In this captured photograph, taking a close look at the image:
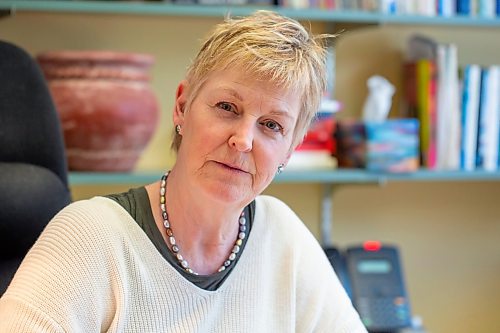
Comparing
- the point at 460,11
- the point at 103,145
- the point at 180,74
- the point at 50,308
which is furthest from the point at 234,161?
the point at 460,11

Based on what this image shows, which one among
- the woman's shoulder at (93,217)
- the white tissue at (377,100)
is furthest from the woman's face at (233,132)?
the white tissue at (377,100)

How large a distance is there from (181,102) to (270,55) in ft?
0.58

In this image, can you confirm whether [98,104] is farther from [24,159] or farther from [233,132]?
[233,132]

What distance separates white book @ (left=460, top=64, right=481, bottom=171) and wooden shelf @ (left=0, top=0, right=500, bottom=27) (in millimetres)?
152

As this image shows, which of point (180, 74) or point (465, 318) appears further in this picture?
point (465, 318)

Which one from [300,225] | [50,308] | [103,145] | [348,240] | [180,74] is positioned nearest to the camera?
[50,308]

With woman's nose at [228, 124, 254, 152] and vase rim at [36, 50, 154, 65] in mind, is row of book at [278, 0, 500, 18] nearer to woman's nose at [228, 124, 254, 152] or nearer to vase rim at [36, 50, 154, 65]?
vase rim at [36, 50, 154, 65]

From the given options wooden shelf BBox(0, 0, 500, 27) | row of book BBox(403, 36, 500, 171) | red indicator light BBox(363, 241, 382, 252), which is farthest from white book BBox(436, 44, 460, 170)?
red indicator light BBox(363, 241, 382, 252)

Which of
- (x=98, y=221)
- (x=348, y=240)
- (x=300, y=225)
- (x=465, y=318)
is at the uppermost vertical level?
(x=98, y=221)

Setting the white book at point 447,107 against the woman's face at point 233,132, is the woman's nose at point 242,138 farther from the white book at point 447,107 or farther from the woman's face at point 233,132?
the white book at point 447,107

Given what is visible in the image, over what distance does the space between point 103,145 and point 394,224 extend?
1037mm

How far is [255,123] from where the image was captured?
1.24 meters

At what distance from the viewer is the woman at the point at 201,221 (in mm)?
1166

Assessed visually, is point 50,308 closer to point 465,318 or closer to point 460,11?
point 460,11
